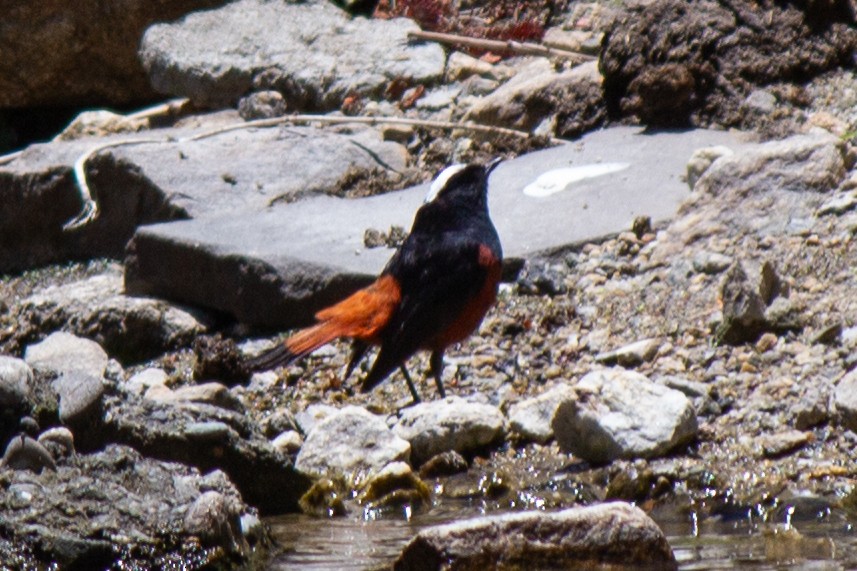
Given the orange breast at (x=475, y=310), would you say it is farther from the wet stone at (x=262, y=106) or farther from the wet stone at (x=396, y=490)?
the wet stone at (x=262, y=106)

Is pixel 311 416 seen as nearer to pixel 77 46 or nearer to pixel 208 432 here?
pixel 208 432

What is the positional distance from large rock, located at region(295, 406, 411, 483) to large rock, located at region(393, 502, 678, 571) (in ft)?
4.88

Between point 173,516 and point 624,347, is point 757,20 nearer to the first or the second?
point 624,347

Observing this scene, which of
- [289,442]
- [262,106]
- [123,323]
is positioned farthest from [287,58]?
[289,442]

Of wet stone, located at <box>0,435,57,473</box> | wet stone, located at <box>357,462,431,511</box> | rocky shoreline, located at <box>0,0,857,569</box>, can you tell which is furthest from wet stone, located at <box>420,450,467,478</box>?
wet stone, located at <box>0,435,57,473</box>

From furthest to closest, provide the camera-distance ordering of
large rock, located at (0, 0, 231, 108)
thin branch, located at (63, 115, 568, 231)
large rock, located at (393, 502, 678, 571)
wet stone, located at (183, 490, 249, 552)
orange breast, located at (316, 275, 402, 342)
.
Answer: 1. large rock, located at (0, 0, 231, 108)
2. thin branch, located at (63, 115, 568, 231)
3. orange breast, located at (316, 275, 402, 342)
4. wet stone, located at (183, 490, 249, 552)
5. large rock, located at (393, 502, 678, 571)

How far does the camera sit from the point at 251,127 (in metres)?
8.94

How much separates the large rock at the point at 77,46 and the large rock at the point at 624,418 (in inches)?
227

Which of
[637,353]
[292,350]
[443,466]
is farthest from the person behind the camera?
[292,350]

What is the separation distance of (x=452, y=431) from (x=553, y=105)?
10.9ft

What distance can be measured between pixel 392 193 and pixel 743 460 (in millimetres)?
3502

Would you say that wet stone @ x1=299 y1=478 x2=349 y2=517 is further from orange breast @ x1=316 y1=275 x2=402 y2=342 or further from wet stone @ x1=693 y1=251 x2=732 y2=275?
wet stone @ x1=693 y1=251 x2=732 y2=275

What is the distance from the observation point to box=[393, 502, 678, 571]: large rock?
3.74 m

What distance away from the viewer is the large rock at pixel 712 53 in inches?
309
